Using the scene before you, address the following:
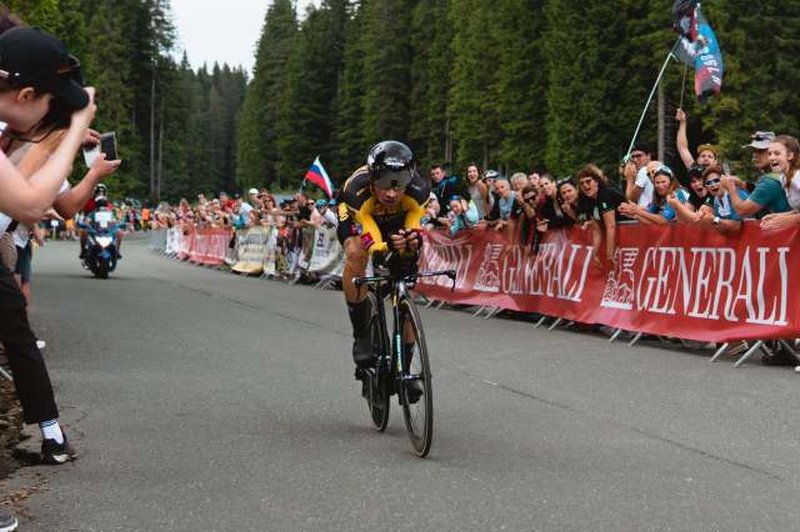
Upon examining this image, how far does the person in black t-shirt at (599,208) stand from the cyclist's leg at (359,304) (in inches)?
244

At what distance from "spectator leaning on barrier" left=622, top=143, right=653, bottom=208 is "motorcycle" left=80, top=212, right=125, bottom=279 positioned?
47.0ft

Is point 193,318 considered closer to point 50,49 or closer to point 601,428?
point 601,428

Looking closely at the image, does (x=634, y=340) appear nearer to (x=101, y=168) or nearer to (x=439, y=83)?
(x=101, y=168)

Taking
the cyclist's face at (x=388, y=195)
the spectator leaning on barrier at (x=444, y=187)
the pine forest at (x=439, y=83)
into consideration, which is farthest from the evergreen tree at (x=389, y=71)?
the cyclist's face at (x=388, y=195)

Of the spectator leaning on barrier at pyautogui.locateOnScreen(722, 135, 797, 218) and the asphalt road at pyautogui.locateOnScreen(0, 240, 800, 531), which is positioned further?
the spectator leaning on barrier at pyautogui.locateOnScreen(722, 135, 797, 218)

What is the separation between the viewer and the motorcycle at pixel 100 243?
944 inches

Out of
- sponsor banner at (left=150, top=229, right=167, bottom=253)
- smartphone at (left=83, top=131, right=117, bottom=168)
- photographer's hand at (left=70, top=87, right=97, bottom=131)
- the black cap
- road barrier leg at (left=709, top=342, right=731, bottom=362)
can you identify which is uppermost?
the black cap

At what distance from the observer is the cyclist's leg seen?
701cm

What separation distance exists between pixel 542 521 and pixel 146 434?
2995 mm

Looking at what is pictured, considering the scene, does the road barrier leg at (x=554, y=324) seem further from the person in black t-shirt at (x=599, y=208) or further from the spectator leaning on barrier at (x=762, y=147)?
the spectator leaning on barrier at (x=762, y=147)

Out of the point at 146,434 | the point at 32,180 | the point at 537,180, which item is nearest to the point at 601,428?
the point at 146,434

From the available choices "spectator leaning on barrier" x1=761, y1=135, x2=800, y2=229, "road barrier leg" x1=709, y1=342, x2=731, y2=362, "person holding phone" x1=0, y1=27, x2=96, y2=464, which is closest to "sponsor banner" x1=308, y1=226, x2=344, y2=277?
"road barrier leg" x1=709, y1=342, x2=731, y2=362

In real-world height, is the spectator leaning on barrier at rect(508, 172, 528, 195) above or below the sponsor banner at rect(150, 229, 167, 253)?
above

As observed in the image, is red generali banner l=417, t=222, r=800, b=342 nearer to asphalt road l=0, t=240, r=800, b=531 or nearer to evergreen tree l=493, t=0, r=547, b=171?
asphalt road l=0, t=240, r=800, b=531
